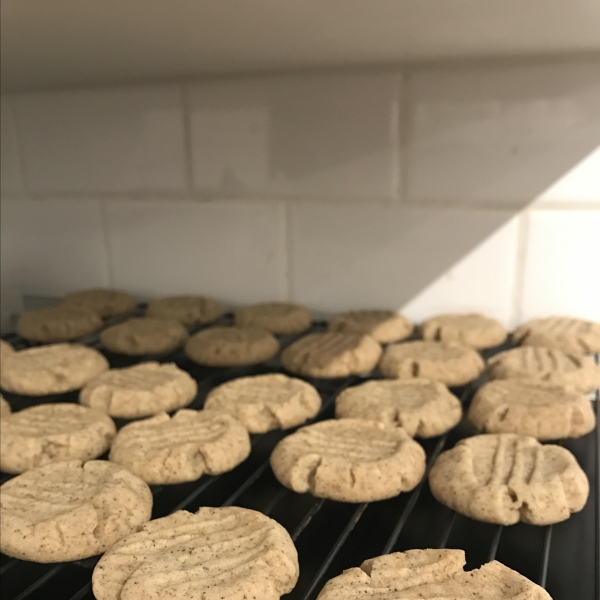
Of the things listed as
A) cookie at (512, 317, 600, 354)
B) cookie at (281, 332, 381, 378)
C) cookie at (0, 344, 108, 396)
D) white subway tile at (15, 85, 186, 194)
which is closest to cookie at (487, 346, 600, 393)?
cookie at (512, 317, 600, 354)

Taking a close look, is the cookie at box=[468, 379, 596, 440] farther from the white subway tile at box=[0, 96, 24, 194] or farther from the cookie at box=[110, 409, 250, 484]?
the white subway tile at box=[0, 96, 24, 194]

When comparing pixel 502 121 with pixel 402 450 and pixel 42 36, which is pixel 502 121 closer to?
pixel 402 450

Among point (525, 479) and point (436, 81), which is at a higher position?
point (436, 81)

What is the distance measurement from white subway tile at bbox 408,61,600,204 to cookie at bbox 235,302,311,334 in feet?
1.34

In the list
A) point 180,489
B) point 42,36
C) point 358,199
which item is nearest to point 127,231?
point 358,199

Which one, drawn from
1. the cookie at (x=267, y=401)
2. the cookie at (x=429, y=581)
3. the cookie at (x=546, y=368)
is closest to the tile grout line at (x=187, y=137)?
the cookie at (x=267, y=401)

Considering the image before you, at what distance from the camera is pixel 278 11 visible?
77 cm

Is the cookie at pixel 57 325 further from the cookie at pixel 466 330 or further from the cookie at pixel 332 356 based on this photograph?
the cookie at pixel 466 330

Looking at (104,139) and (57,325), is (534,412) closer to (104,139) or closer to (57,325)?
(57,325)

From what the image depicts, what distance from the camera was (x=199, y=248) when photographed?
1.66 m

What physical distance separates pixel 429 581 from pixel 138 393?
0.66 meters

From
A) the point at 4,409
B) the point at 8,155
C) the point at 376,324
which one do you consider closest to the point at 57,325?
the point at 4,409

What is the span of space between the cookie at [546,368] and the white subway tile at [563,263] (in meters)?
0.15

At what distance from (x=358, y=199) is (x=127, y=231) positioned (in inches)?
26.8
